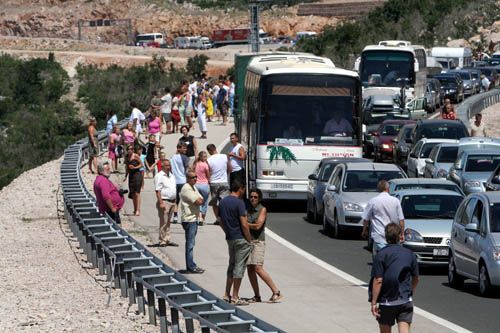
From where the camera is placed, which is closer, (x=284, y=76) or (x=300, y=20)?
(x=284, y=76)

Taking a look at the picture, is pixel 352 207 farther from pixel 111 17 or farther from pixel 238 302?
pixel 111 17

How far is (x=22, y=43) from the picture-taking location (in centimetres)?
14575

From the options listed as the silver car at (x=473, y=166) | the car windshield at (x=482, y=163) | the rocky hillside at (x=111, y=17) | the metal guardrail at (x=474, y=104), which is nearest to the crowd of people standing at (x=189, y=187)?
the silver car at (x=473, y=166)

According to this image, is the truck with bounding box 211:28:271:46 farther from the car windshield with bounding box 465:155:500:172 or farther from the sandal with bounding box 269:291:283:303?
the sandal with bounding box 269:291:283:303

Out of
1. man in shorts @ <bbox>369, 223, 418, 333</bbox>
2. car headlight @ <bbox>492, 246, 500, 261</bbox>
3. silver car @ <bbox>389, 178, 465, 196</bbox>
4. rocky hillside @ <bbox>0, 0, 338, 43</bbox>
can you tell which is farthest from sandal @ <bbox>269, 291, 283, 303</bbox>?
rocky hillside @ <bbox>0, 0, 338, 43</bbox>

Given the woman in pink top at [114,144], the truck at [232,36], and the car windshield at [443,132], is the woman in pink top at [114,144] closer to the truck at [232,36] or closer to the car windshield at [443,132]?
the car windshield at [443,132]

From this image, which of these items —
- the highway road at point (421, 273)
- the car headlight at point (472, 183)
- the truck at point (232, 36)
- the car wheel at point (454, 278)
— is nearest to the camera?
the highway road at point (421, 273)

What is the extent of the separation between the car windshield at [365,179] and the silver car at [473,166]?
2.75 meters

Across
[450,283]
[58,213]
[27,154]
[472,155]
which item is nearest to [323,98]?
[472,155]

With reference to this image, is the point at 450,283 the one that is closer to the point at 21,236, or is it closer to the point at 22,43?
the point at 21,236

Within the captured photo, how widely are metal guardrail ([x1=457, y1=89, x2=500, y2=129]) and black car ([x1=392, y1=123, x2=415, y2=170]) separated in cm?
698

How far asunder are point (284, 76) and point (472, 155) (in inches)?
181

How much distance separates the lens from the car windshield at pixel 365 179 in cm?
2667

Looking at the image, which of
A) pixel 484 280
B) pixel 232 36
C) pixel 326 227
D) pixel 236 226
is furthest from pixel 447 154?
pixel 232 36
